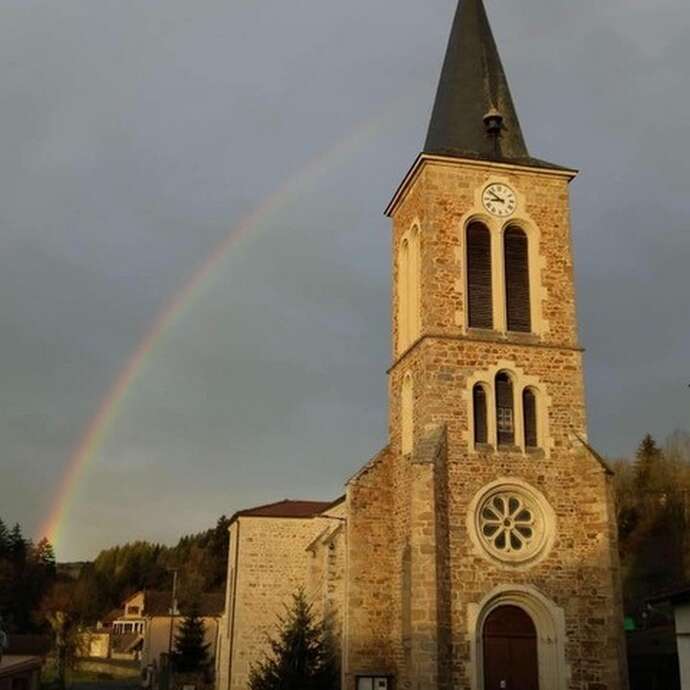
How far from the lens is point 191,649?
174ft

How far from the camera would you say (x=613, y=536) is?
1001 inches

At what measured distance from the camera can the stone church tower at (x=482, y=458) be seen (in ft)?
80.9

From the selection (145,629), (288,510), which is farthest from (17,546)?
(288,510)

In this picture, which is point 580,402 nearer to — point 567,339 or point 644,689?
point 567,339

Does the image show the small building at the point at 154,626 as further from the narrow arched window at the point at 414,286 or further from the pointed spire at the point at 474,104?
the pointed spire at the point at 474,104

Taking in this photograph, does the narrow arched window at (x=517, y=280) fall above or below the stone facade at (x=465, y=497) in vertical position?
above

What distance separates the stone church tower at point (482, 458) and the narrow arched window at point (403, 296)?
0.26 ft

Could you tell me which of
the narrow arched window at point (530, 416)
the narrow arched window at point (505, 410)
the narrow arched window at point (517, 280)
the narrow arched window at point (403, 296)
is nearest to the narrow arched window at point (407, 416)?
the narrow arched window at point (403, 296)

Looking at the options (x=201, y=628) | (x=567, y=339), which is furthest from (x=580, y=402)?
(x=201, y=628)

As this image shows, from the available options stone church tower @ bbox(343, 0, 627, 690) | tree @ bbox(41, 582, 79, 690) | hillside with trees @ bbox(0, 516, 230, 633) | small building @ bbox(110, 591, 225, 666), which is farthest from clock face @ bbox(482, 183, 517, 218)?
hillside with trees @ bbox(0, 516, 230, 633)

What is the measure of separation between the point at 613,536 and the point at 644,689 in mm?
10948

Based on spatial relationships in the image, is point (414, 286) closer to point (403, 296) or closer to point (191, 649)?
point (403, 296)

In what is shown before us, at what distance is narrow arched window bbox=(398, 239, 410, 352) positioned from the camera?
98.8ft

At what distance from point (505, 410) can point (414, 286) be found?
5237 mm
